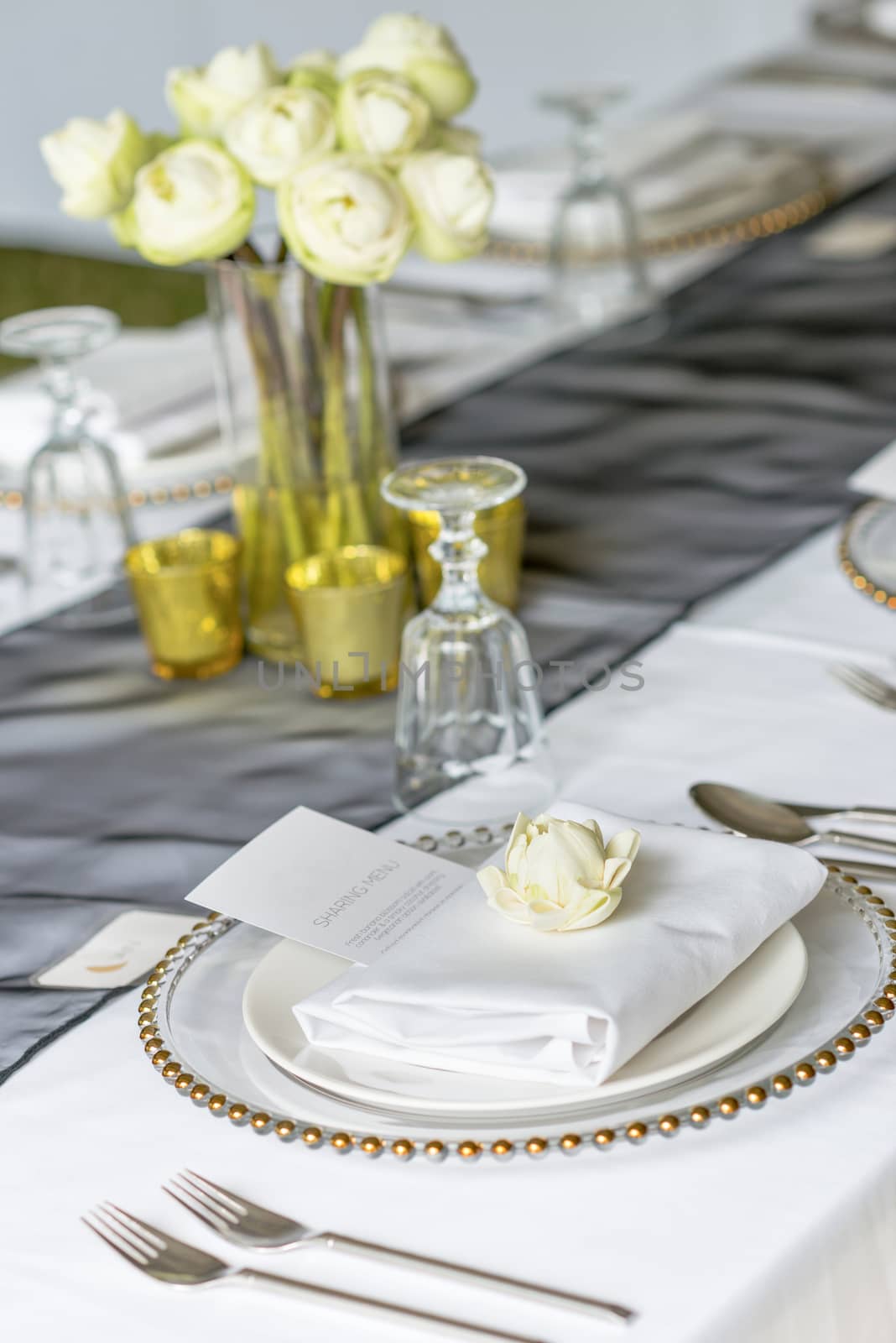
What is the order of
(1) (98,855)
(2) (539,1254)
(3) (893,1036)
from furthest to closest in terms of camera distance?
1. (1) (98,855)
2. (3) (893,1036)
3. (2) (539,1254)

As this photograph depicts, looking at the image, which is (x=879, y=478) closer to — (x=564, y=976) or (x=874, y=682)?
(x=874, y=682)

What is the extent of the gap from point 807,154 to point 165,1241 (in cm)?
170

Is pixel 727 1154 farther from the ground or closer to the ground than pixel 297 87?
closer to the ground

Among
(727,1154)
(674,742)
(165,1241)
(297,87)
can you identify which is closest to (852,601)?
(674,742)

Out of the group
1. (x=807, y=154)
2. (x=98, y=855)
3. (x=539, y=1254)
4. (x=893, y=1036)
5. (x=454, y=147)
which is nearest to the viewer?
(x=539, y=1254)

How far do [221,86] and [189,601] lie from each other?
319mm

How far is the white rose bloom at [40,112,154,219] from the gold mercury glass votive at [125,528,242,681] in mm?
223

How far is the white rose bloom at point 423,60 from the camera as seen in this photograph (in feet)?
3.45

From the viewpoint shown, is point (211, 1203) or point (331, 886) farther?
point (331, 886)

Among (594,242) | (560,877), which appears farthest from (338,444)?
(594,242)

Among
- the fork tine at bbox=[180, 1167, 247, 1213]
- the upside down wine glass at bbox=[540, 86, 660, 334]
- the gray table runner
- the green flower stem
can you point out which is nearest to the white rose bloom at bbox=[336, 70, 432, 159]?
the green flower stem

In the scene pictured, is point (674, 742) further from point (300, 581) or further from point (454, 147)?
point (454, 147)

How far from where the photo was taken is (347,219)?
3.12 ft

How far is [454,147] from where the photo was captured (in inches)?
41.8
